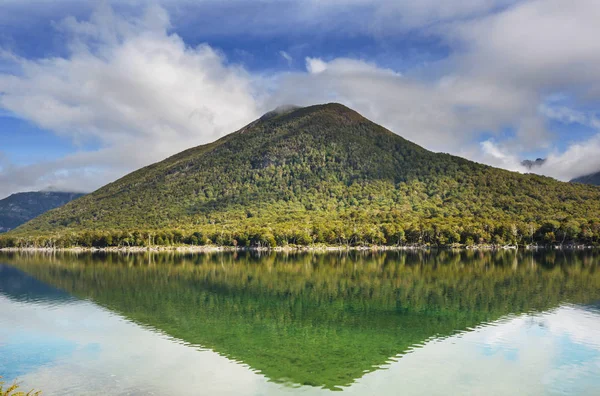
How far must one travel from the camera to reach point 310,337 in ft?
124

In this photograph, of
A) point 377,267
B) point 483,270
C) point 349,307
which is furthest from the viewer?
point 377,267

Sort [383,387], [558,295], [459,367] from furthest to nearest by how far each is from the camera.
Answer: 1. [558,295]
2. [459,367]
3. [383,387]

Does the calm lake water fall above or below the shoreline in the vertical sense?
below

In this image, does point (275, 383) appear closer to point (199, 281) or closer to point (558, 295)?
point (558, 295)

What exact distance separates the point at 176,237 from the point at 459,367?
577 feet

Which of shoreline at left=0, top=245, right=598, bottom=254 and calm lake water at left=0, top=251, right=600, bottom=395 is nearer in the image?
calm lake water at left=0, top=251, right=600, bottom=395

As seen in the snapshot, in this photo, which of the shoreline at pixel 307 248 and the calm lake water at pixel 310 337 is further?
the shoreline at pixel 307 248

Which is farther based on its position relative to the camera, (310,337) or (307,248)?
(307,248)

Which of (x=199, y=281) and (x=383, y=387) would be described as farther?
(x=199, y=281)

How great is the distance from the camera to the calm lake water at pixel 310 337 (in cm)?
2744

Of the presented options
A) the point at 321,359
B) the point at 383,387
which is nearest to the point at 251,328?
the point at 321,359

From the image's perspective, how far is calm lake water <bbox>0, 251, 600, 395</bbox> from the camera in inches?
1080

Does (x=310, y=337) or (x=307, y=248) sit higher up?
(x=307, y=248)

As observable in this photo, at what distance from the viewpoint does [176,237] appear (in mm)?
193500
